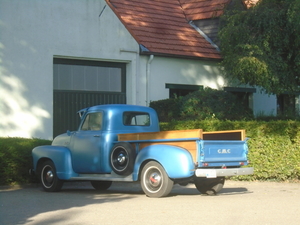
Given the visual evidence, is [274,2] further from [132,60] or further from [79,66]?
[79,66]

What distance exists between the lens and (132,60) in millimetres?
20125

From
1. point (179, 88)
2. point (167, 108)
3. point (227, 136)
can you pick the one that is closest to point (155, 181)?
point (227, 136)

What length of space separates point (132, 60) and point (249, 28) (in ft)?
13.9

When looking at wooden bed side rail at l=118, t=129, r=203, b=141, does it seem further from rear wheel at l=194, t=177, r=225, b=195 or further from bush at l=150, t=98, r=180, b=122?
bush at l=150, t=98, r=180, b=122

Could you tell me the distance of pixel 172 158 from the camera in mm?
10633

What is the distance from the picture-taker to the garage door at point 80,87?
1864cm

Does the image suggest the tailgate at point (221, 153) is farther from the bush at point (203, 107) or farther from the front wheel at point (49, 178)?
the bush at point (203, 107)

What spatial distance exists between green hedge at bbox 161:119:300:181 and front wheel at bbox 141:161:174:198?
13.9ft

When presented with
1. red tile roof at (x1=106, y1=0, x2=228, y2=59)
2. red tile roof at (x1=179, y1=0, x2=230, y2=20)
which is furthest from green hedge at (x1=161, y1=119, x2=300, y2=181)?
red tile roof at (x1=179, y1=0, x2=230, y2=20)

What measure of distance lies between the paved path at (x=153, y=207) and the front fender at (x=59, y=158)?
56 cm

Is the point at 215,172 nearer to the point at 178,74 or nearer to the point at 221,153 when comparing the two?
the point at 221,153

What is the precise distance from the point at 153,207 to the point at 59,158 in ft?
13.1

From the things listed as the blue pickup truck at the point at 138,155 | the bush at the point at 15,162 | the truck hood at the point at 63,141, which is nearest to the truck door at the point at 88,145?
the blue pickup truck at the point at 138,155

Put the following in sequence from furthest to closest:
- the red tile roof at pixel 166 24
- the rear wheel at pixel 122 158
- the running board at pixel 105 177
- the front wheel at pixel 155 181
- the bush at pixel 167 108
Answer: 1. the red tile roof at pixel 166 24
2. the bush at pixel 167 108
3. the running board at pixel 105 177
4. the rear wheel at pixel 122 158
5. the front wheel at pixel 155 181
